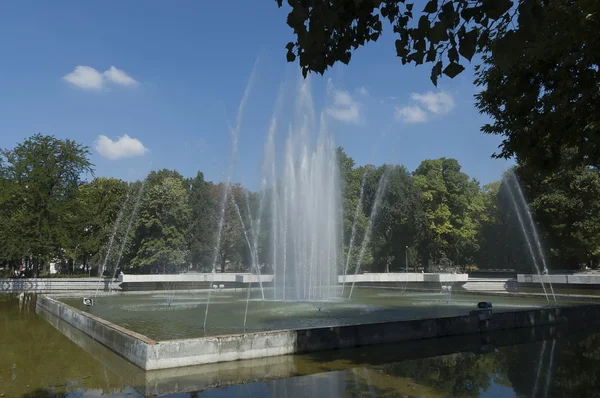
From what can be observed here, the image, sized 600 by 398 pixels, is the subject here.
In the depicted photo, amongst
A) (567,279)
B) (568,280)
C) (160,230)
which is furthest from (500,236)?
(160,230)

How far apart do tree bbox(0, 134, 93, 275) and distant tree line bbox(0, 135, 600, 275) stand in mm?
89

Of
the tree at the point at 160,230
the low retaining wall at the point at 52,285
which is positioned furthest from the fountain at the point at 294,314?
the tree at the point at 160,230

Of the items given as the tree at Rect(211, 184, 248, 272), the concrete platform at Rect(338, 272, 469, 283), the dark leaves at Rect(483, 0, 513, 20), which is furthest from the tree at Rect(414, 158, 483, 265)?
the dark leaves at Rect(483, 0, 513, 20)

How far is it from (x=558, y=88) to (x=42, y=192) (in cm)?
4004

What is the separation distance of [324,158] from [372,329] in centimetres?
1377

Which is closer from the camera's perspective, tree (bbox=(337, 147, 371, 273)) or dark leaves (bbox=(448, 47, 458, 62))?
dark leaves (bbox=(448, 47, 458, 62))

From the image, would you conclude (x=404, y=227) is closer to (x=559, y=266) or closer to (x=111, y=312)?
(x=559, y=266)

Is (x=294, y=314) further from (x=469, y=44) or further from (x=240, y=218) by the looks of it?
(x=240, y=218)

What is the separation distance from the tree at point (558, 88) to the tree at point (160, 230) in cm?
3962

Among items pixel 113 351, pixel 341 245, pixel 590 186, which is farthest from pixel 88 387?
pixel 590 186

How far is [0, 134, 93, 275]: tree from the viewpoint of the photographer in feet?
124

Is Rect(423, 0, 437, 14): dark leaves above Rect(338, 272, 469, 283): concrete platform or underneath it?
above

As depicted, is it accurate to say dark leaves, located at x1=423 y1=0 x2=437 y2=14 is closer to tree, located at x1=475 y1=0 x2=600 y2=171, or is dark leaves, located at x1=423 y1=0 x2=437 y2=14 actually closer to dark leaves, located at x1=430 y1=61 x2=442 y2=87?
dark leaves, located at x1=430 y1=61 x2=442 y2=87

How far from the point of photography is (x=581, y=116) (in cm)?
852
